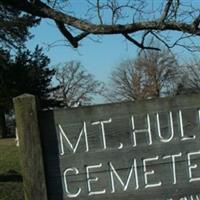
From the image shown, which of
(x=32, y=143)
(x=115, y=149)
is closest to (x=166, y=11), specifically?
(x=115, y=149)

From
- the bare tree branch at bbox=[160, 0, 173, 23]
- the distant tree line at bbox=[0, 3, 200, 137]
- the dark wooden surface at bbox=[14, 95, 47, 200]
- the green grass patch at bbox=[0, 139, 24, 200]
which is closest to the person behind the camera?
the dark wooden surface at bbox=[14, 95, 47, 200]

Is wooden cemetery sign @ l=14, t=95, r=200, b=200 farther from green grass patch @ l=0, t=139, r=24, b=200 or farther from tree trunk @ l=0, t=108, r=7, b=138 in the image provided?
tree trunk @ l=0, t=108, r=7, b=138

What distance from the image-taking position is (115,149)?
14.6 ft

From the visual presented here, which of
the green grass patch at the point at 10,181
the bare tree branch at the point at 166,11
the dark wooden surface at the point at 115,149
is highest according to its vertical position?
the bare tree branch at the point at 166,11

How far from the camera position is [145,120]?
4.45 meters

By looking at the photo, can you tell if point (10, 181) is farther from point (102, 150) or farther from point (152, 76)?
point (152, 76)

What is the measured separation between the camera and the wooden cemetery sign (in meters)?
4.41

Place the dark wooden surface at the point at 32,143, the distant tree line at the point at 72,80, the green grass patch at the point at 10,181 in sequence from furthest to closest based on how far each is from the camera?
1. the distant tree line at the point at 72,80
2. the green grass patch at the point at 10,181
3. the dark wooden surface at the point at 32,143

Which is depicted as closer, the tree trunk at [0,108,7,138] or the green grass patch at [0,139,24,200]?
the green grass patch at [0,139,24,200]

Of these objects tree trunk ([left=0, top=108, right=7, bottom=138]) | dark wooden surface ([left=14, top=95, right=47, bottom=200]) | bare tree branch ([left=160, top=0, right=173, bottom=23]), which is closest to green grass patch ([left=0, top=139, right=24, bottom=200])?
bare tree branch ([left=160, top=0, right=173, bottom=23])

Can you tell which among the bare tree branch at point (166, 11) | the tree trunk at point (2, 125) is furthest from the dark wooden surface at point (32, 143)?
the tree trunk at point (2, 125)

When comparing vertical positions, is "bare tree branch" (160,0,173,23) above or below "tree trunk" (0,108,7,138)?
above

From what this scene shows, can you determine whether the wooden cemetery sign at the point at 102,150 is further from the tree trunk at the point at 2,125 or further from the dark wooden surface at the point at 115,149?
the tree trunk at the point at 2,125

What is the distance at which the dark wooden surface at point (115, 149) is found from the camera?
174 inches
